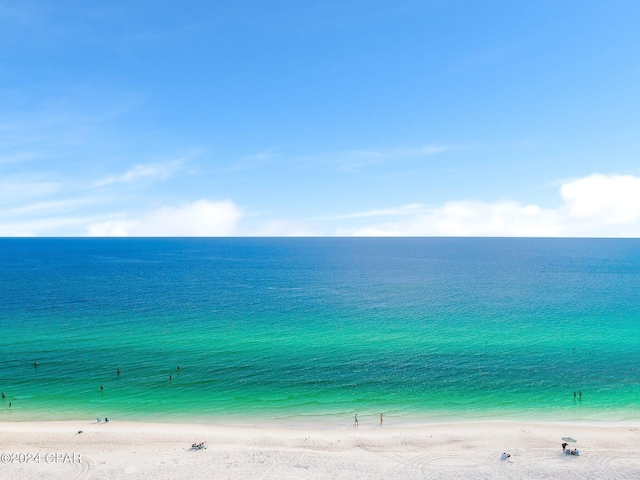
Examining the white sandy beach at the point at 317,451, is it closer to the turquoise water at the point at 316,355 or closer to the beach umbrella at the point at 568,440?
the beach umbrella at the point at 568,440

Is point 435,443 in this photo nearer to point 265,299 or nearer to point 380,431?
point 380,431

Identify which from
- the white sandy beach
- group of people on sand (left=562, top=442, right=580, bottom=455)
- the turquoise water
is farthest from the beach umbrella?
the turquoise water

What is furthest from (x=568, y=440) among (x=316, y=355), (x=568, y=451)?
(x=316, y=355)

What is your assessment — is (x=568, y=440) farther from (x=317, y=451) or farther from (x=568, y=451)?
(x=317, y=451)

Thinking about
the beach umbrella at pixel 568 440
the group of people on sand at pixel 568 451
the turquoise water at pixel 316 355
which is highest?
the turquoise water at pixel 316 355

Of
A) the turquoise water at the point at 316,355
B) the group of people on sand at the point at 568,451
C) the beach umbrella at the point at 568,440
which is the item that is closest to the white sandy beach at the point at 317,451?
the group of people on sand at the point at 568,451

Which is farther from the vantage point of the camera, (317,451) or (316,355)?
(316,355)

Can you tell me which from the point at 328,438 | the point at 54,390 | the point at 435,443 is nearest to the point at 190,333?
the point at 54,390
